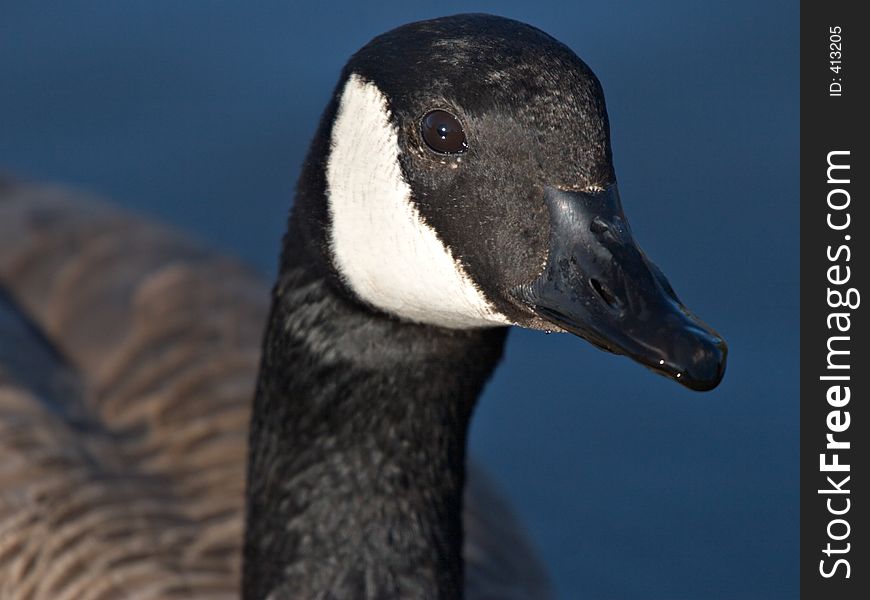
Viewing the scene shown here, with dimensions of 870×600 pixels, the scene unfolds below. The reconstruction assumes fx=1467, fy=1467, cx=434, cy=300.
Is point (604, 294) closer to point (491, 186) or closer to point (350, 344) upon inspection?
point (491, 186)

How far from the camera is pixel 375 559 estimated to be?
11.4 ft

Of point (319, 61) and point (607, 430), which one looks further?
point (319, 61)

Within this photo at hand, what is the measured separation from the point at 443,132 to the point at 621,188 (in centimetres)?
356

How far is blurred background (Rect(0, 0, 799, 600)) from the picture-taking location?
5758 millimetres

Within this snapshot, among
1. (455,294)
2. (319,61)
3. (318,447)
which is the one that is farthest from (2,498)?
(319,61)

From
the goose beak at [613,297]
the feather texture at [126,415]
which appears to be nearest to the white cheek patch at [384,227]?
the goose beak at [613,297]

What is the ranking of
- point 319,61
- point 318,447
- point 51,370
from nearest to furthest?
point 318,447, point 51,370, point 319,61

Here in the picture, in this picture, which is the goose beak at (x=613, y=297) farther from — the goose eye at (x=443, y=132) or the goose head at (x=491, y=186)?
the goose eye at (x=443, y=132)

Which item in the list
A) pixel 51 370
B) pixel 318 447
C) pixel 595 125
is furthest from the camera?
pixel 51 370

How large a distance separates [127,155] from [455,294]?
419 cm

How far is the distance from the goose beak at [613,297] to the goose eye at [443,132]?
0.20 metres

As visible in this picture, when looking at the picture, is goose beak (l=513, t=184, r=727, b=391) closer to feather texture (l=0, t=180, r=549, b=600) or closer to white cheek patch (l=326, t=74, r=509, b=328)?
white cheek patch (l=326, t=74, r=509, b=328)

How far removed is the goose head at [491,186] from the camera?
9.16ft
